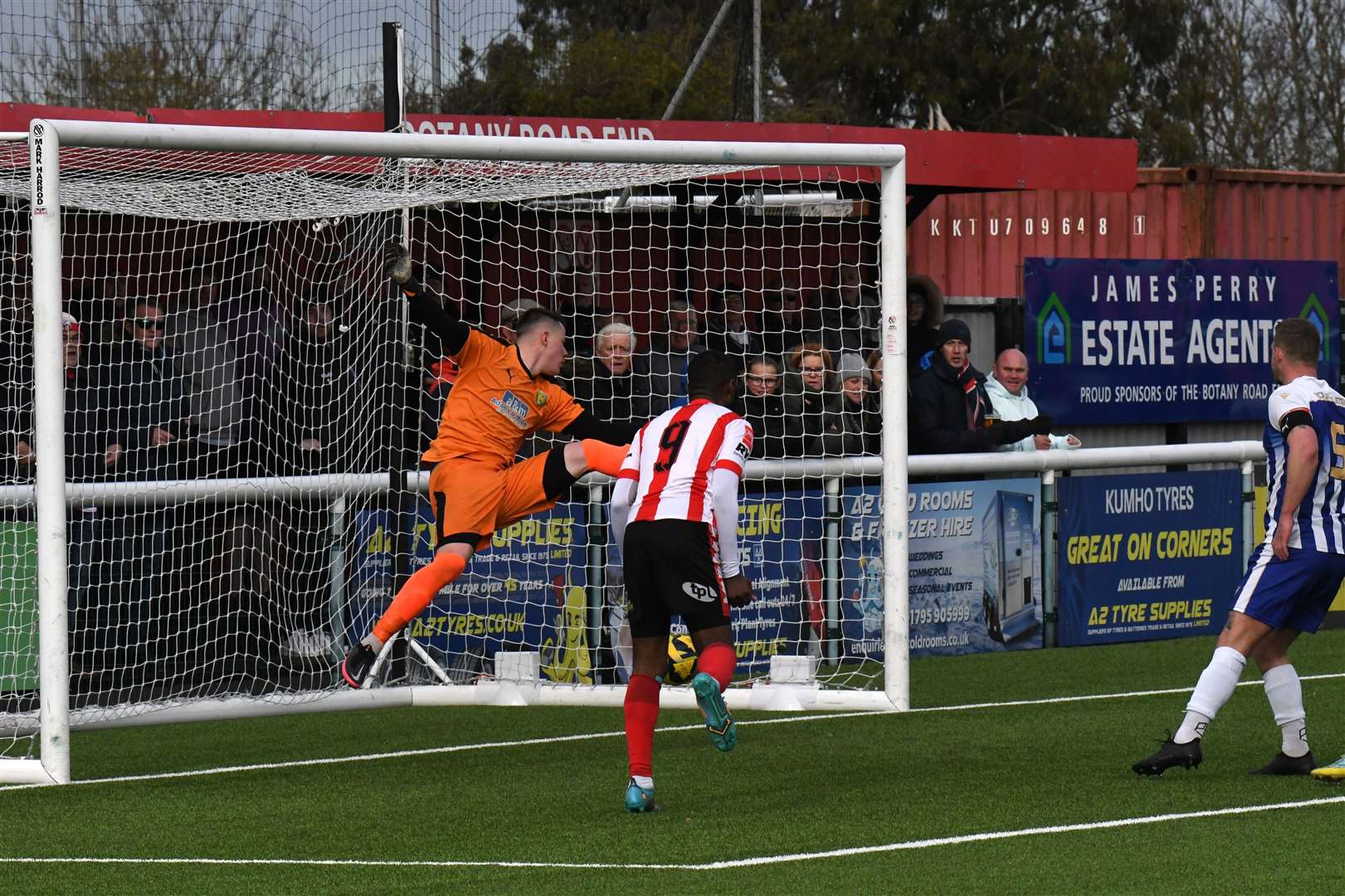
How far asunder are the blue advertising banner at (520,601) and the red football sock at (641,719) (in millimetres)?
3660

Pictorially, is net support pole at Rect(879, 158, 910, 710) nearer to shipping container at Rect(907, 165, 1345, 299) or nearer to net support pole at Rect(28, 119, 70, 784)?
net support pole at Rect(28, 119, 70, 784)

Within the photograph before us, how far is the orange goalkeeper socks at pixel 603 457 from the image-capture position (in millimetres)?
9359

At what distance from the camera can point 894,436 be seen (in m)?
10.1

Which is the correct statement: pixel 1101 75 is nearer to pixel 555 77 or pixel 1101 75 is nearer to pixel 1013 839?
pixel 555 77

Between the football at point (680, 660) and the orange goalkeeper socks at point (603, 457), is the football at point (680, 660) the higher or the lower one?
the lower one

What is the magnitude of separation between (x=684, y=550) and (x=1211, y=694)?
2.24m

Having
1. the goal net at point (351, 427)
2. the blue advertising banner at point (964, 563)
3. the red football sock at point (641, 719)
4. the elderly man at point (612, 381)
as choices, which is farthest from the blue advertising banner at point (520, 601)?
the red football sock at point (641, 719)

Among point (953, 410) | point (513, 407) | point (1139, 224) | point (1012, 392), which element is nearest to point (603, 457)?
point (513, 407)

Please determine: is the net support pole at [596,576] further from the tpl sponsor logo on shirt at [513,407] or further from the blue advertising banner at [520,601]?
the tpl sponsor logo on shirt at [513,407]

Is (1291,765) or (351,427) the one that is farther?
(351,427)

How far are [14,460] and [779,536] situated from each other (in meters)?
4.34

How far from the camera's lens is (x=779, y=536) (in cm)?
1167

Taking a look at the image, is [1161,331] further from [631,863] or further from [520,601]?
[631,863]

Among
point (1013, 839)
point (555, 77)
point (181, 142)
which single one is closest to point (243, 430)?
point (181, 142)
